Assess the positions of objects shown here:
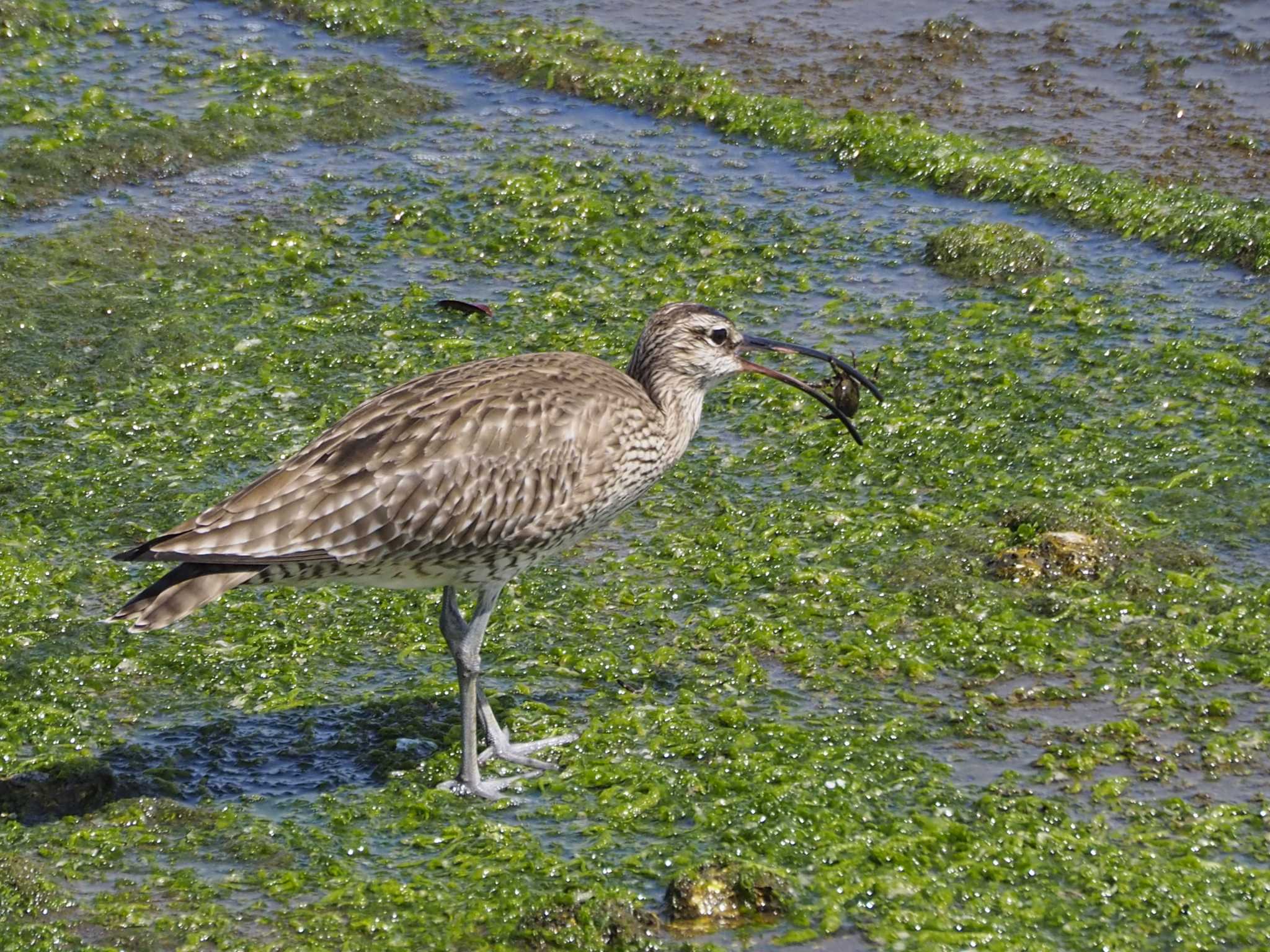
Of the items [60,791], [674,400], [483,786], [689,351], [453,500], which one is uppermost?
[689,351]

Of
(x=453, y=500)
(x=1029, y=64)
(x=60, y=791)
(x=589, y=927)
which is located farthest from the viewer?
(x=1029, y=64)

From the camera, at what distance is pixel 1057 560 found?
21.8ft

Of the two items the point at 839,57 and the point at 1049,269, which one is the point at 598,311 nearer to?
the point at 1049,269

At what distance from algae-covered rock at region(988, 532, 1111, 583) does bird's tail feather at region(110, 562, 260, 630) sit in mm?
2846

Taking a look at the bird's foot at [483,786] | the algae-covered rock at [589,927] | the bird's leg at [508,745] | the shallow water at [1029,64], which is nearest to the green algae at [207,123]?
the shallow water at [1029,64]

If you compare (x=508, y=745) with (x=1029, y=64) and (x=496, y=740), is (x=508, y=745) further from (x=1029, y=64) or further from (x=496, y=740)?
(x=1029, y=64)

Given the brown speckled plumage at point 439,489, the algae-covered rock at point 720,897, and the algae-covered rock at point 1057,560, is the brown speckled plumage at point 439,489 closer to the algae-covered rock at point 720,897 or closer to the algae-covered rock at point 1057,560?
the algae-covered rock at point 720,897

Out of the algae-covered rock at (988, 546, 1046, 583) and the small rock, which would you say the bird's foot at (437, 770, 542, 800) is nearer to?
the algae-covered rock at (988, 546, 1046, 583)

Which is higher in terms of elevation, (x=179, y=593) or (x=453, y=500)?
(x=453, y=500)

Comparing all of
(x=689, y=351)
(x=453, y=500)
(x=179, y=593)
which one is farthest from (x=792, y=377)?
(x=179, y=593)

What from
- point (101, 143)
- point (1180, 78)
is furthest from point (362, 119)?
point (1180, 78)

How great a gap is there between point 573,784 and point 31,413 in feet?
11.5

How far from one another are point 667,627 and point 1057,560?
1.50 metres

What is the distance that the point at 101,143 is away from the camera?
1037 cm
